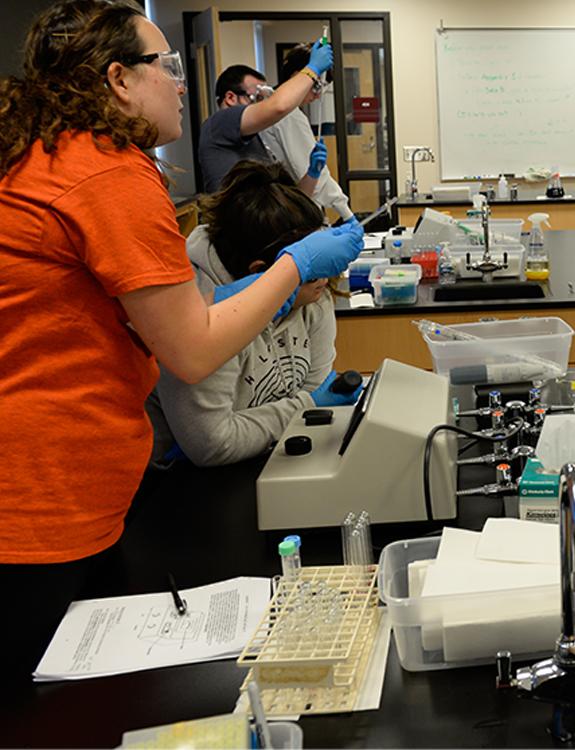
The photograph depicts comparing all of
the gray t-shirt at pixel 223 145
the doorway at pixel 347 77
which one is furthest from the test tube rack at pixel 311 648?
the doorway at pixel 347 77

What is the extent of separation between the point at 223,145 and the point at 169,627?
2.84m

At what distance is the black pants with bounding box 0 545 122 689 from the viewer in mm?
1044

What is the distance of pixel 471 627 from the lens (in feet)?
2.86

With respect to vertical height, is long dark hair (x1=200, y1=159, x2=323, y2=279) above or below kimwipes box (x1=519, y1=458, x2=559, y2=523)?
above

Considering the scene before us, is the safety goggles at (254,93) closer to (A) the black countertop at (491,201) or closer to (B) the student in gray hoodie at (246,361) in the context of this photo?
(A) the black countertop at (491,201)

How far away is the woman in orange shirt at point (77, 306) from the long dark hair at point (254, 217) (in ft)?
1.87

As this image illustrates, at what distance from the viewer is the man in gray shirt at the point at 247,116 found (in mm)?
3164

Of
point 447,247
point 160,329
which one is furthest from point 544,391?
point 447,247

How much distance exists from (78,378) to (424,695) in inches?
22.3

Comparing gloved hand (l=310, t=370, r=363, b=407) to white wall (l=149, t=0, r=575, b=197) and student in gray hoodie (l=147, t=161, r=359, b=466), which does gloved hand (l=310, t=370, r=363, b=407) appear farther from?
white wall (l=149, t=0, r=575, b=197)

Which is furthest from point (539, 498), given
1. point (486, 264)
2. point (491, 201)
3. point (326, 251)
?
point (491, 201)

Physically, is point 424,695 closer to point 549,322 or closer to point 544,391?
point 544,391

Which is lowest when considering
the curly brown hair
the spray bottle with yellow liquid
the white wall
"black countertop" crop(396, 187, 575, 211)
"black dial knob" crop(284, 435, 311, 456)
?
"black dial knob" crop(284, 435, 311, 456)

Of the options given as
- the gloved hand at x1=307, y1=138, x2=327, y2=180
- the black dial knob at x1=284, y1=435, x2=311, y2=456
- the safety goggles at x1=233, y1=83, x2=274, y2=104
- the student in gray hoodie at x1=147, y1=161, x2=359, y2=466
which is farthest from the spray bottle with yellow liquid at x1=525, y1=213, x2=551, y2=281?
the black dial knob at x1=284, y1=435, x2=311, y2=456
